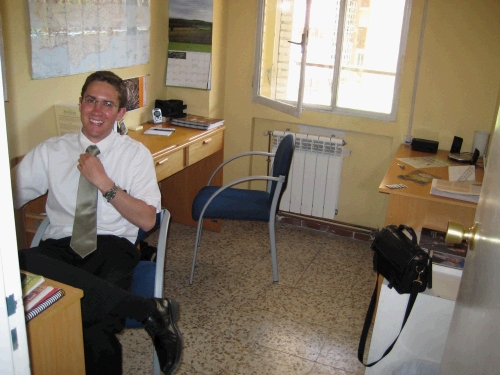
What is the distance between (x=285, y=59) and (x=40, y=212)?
6.21ft

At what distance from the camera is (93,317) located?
1.69 m

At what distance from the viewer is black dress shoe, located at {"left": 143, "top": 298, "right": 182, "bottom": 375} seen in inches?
69.6

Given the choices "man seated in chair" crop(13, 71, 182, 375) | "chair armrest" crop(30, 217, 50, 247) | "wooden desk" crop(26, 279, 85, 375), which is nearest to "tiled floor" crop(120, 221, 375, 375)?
"man seated in chair" crop(13, 71, 182, 375)

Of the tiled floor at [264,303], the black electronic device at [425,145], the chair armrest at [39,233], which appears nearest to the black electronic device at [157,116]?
the tiled floor at [264,303]

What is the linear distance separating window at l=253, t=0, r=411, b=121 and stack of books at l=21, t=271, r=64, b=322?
2.24 meters

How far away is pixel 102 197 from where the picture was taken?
201 cm

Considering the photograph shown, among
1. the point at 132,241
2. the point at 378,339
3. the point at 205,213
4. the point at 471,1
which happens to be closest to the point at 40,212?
the point at 132,241

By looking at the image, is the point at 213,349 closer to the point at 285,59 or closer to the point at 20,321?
the point at 20,321

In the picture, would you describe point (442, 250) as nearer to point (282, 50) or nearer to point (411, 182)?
point (411, 182)

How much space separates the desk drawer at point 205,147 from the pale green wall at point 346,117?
0.24 meters

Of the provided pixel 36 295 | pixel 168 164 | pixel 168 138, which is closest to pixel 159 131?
pixel 168 138

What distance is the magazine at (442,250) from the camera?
215 centimetres

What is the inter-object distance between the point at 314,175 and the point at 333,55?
83 centimetres

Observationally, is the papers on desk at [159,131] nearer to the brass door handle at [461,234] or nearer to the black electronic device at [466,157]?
the black electronic device at [466,157]
